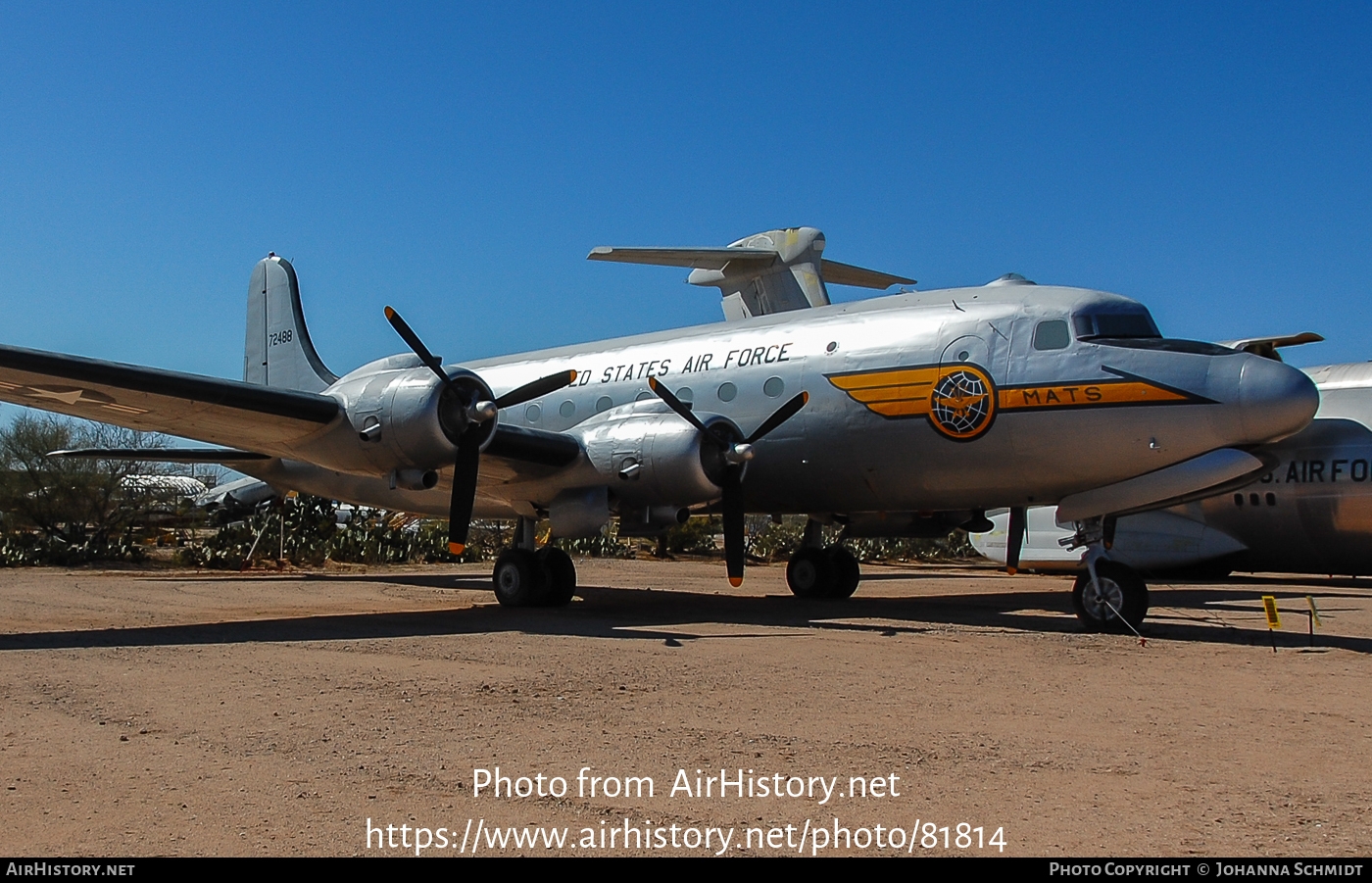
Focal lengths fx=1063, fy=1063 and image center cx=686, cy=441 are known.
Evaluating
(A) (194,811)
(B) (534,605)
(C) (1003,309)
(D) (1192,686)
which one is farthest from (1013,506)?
(A) (194,811)

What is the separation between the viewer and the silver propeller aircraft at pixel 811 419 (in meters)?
9.86

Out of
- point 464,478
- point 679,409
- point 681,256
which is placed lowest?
A: point 464,478

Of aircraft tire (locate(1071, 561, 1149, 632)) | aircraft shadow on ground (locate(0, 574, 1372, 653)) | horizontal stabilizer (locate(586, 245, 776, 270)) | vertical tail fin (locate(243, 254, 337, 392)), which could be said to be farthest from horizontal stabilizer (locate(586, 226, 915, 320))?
aircraft tire (locate(1071, 561, 1149, 632))

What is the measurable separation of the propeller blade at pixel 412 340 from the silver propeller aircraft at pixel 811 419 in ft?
0.07

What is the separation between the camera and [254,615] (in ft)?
38.2

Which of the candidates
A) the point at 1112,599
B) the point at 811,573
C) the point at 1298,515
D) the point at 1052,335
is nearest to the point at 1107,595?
the point at 1112,599

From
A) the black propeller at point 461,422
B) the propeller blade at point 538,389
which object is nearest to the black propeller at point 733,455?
the propeller blade at point 538,389

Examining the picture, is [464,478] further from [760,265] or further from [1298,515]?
[1298,515]

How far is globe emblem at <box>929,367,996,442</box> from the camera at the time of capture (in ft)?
35.4

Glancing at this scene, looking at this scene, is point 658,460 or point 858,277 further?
point 858,277

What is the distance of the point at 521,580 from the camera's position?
1267 cm

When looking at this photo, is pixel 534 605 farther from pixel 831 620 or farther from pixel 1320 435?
pixel 1320 435

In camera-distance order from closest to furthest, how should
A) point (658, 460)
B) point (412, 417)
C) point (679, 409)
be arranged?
point (412, 417) → point (658, 460) → point (679, 409)

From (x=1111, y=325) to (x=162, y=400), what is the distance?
31.0 feet
